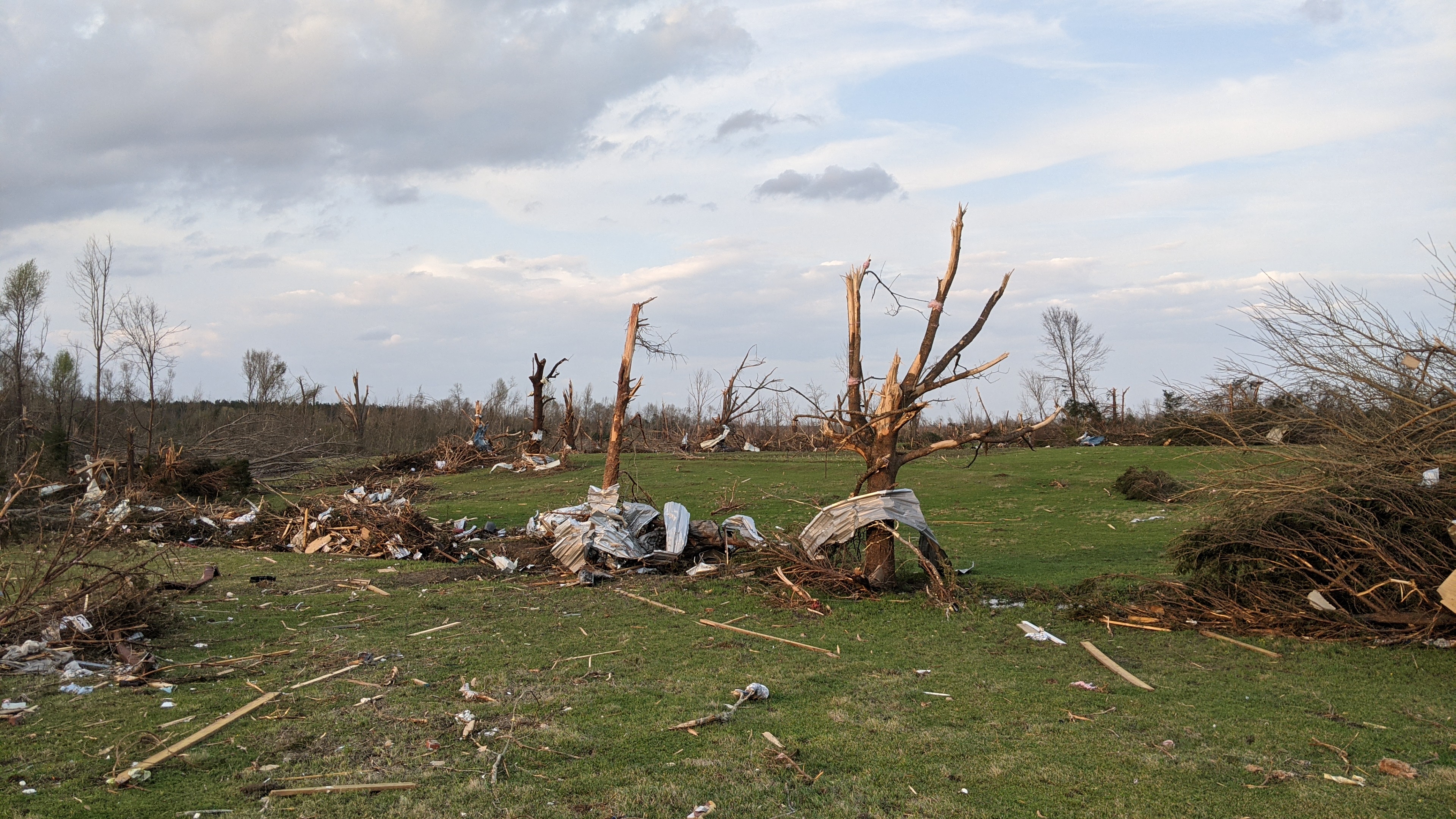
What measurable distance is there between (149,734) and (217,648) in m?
2.57

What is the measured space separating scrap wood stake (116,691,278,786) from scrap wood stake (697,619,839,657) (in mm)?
3838

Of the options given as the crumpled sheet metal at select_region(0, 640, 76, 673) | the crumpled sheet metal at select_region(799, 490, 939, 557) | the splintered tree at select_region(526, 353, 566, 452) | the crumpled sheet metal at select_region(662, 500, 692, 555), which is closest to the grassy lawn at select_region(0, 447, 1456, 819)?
the crumpled sheet metal at select_region(0, 640, 76, 673)

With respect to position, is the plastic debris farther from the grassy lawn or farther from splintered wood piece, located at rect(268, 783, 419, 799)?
splintered wood piece, located at rect(268, 783, 419, 799)

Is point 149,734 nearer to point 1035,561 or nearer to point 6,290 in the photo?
point 1035,561

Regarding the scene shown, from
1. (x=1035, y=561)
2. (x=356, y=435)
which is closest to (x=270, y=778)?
(x=1035, y=561)

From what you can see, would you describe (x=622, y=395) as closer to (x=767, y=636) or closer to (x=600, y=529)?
(x=600, y=529)

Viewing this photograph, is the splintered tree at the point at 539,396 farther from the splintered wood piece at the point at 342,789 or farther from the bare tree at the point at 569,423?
the splintered wood piece at the point at 342,789

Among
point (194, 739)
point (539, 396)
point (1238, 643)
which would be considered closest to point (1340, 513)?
point (1238, 643)

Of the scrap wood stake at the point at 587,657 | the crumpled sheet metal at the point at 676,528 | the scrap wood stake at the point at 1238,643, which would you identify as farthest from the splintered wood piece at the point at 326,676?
the scrap wood stake at the point at 1238,643

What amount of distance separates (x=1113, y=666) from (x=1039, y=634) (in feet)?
3.44

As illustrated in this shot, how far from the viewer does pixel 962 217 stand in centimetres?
922

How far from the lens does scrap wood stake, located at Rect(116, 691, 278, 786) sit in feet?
14.6

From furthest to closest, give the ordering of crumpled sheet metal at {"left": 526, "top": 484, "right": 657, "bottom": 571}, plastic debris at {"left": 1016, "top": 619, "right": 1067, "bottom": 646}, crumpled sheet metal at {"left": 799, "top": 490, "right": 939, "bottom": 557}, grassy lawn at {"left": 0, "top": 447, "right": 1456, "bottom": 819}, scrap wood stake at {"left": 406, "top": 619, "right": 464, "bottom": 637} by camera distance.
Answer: crumpled sheet metal at {"left": 526, "top": 484, "right": 657, "bottom": 571} < crumpled sheet metal at {"left": 799, "top": 490, "right": 939, "bottom": 557} < scrap wood stake at {"left": 406, "top": 619, "right": 464, "bottom": 637} < plastic debris at {"left": 1016, "top": 619, "right": 1067, "bottom": 646} < grassy lawn at {"left": 0, "top": 447, "right": 1456, "bottom": 819}

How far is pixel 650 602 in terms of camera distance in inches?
379
